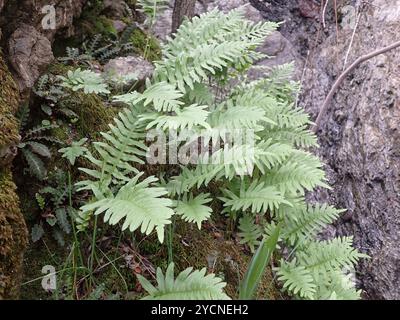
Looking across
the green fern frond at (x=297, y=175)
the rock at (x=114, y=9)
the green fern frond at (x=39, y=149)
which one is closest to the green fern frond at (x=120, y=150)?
the green fern frond at (x=39, y=149)

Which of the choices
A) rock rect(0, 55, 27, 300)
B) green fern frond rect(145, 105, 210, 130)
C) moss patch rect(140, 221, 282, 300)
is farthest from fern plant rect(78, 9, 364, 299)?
rock rect(0, 55, 27, 300)

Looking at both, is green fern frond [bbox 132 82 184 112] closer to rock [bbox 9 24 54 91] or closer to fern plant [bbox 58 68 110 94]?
fern plant [bbox 58 68 110 94]

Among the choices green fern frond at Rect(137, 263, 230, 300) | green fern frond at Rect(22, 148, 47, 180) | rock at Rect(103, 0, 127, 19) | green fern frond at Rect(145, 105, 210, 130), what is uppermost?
rock at Rect(103, 0, 127, 19)

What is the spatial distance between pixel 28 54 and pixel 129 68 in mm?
949

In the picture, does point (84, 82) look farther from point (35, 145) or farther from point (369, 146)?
point (369, 146)

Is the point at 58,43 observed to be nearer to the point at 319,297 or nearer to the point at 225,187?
the point at 225,187

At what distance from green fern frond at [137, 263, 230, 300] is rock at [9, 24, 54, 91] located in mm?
1746

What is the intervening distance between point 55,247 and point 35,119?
1.01 metres

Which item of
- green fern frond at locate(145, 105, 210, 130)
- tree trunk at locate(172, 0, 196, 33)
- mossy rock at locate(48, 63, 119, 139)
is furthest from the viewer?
tree trunk at locate(172, 0, 196, 33)

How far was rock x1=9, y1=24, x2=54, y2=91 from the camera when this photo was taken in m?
3.20

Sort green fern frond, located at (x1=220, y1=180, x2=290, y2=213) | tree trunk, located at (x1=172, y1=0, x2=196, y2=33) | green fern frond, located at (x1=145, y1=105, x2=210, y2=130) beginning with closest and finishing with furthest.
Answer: green fern frond, located at (x1=145, y1=105, x2=210, y2=130) < green fern frond, located at (x1=220, y1=180, x2=290, y2=213) < tree trunk, located at (x1=172, y1=0, x2=196, y2=33)

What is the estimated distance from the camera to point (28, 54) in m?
3.28

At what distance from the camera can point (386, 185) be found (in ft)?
16.0

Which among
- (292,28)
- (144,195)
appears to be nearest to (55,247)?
(144,195)
